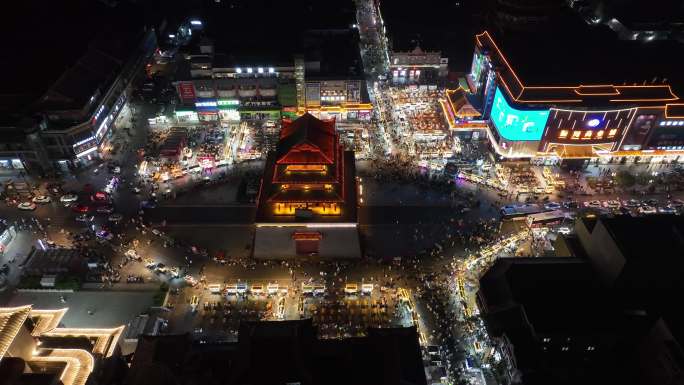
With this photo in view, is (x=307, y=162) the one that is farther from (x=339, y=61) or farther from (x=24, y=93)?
(x=24, y=93)

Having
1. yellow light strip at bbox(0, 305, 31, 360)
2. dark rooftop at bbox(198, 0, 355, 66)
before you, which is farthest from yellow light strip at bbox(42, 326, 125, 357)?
dark rooftop at bbox(198, 0, 355, 66)

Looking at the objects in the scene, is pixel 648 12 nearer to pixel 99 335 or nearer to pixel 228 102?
pixel 228 102

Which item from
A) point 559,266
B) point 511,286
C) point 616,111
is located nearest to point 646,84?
point 616,111

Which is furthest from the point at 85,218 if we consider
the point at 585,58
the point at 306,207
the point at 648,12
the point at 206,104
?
the point at 648,12

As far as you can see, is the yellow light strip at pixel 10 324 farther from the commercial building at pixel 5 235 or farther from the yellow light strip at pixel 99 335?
the commercial building at pixel 5 235

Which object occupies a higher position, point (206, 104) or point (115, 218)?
point (206, 104)

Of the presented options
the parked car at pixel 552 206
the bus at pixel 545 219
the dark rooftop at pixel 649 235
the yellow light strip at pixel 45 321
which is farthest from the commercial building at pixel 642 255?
the yellow light strip at pixel 45 321
